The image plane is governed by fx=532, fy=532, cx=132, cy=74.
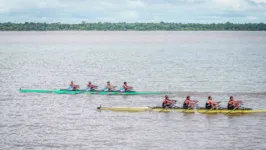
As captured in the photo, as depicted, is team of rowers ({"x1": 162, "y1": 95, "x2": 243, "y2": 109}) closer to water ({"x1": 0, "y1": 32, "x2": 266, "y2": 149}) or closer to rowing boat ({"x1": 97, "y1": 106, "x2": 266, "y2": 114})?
rowing boat ({"x1": 97, "y1": 106, "x2": 266, "y2": 114})

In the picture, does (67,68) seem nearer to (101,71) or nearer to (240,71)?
(101,71)

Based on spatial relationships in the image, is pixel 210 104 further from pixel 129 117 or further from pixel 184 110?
pixel 129 117

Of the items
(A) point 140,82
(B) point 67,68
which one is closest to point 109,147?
(A) point 140,82

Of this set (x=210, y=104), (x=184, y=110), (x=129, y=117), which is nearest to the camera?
(x=129, y=117)

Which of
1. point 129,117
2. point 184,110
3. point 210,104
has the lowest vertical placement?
point 129,117

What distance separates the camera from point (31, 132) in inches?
1256

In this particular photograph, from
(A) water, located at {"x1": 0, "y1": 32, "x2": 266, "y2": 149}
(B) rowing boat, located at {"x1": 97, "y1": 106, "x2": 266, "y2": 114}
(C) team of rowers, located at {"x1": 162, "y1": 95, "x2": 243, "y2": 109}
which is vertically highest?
(C) team of rowers, located at {"x1": 162, "y1": 95, "x2": 243, "y2": 109}

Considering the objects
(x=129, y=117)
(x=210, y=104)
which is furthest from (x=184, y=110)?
(x=129, y=117)

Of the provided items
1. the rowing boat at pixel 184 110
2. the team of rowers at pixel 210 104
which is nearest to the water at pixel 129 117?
the rowing boat at pixel 184 110

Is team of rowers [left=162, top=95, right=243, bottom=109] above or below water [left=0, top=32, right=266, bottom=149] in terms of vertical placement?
above

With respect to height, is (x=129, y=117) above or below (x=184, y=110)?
below

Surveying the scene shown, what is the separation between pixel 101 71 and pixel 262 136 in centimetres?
3880

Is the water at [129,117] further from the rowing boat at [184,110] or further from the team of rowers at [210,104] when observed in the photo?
the team of rowers at [210,104]

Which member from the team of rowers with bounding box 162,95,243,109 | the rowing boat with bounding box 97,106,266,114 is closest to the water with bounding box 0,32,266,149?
the rowing boat with bounding box 97,106,266,114
